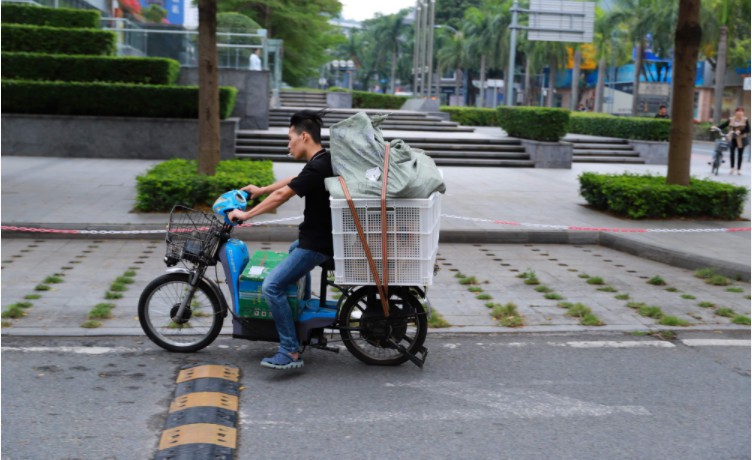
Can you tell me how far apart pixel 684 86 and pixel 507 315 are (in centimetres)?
725

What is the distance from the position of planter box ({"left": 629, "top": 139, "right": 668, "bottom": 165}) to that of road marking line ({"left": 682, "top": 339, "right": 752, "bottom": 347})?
66.4 feet

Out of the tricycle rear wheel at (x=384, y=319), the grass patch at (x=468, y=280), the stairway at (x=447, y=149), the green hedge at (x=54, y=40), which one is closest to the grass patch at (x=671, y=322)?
the grass patch at (x=468, y=280)

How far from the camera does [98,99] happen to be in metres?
21.2

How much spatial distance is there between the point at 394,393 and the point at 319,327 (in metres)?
0.74

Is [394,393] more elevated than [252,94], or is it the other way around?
[252,94]

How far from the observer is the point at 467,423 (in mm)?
5016

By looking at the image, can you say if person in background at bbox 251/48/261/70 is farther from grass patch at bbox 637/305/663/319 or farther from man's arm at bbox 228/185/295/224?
man's arm at bbox 228/185/295/224

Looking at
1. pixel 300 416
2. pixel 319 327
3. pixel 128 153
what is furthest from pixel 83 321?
pixel 128 153

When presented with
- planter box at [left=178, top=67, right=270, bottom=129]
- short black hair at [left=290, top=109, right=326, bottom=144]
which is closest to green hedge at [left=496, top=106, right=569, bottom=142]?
planter box at [left=178, top=67, right=270, bottom=129]

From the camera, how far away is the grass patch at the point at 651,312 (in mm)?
7535

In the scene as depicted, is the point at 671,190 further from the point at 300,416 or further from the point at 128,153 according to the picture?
the point at 128,153

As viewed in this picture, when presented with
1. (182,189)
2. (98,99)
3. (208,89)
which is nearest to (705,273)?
(182,189)

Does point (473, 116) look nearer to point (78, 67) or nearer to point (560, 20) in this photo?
point (560, 20)

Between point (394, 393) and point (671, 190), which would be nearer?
point (394, 393)
